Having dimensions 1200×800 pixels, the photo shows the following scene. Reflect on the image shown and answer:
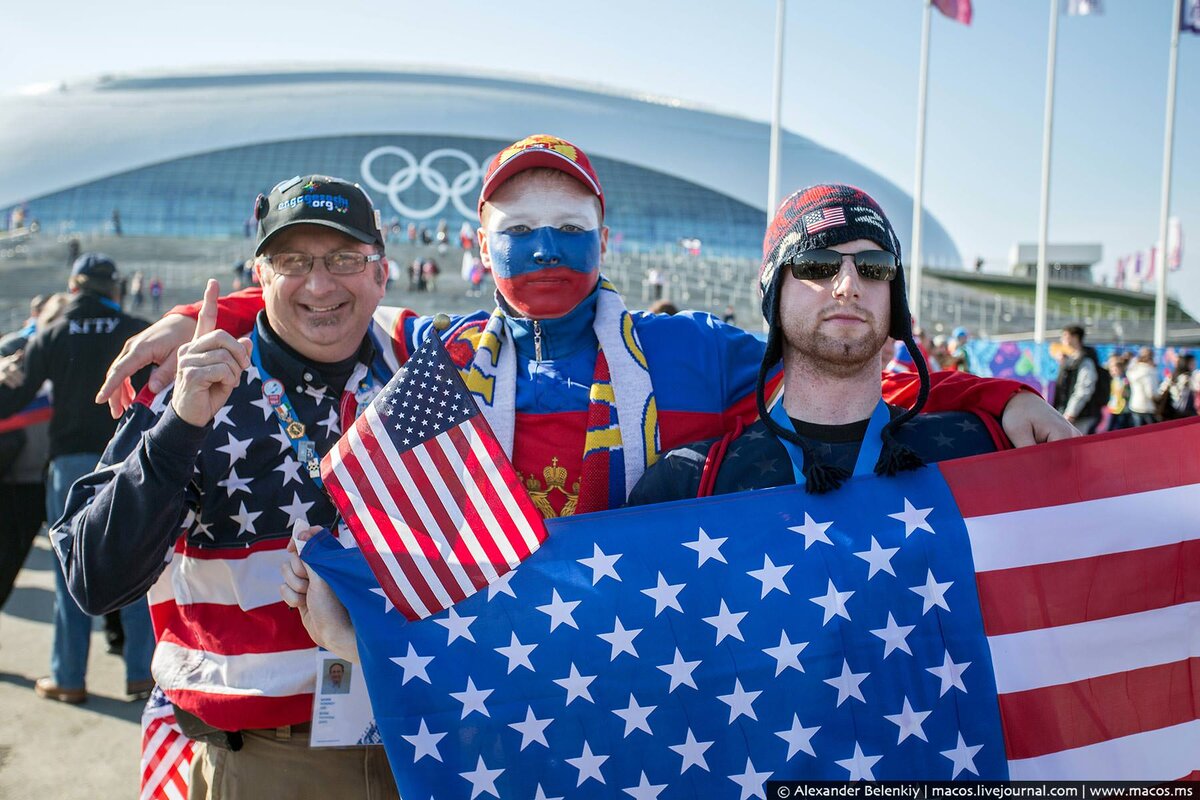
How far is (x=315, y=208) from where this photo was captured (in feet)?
7.59

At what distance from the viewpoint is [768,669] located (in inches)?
80.9

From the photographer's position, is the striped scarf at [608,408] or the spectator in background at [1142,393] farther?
the spectator in background at [1142,393]

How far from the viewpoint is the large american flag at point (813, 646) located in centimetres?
201

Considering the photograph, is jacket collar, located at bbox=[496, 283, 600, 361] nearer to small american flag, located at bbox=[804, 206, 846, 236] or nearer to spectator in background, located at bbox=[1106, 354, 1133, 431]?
small american flag, located at bbox=[804, 206, 846, 236]

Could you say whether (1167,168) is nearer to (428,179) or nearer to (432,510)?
(432,510)

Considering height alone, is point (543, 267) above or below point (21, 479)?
above

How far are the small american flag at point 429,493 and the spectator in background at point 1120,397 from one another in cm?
1241

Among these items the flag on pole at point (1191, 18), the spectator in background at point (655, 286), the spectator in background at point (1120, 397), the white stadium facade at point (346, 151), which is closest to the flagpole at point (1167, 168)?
the flag on pole at point (1191, 18)

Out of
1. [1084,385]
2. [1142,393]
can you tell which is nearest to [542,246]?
[1084,385]

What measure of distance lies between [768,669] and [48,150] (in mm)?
70851

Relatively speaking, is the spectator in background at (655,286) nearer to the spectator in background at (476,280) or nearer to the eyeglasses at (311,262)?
the spectator in background at (476,280)

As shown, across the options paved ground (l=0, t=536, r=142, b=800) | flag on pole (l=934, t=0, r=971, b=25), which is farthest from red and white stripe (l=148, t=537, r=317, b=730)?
flag on pole (l=934, t=0, r=971, b=25)

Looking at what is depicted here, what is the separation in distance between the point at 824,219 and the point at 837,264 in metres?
0.13

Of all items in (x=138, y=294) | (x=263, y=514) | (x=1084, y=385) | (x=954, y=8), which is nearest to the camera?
(x=263, y=514)
